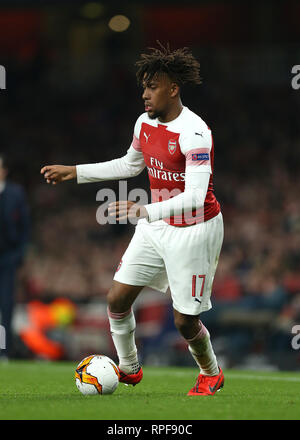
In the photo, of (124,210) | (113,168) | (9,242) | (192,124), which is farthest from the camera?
(9,242)

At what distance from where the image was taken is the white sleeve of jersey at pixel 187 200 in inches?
210

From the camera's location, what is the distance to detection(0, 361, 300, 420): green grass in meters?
4.70

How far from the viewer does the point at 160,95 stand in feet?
18.9

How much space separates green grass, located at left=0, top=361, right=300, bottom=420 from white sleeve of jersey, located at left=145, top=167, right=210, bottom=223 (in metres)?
1.17

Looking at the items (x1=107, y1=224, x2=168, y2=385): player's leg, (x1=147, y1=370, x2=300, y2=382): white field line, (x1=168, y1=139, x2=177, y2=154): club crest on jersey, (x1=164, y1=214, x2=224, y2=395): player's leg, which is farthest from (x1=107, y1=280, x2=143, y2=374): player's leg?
(x1=147, y1=370, x2=300, y2=382): white field line

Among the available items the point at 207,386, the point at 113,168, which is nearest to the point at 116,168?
the point at 113,168

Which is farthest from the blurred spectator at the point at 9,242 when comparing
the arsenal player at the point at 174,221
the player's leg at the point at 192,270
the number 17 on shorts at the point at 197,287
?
the number 17 on shorts at the point at 197,287

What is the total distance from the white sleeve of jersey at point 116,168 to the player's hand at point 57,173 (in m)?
0.12

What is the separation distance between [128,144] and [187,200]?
13.0m

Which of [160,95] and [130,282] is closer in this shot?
[160,95]

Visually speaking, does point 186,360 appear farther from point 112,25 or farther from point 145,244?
point 112,25

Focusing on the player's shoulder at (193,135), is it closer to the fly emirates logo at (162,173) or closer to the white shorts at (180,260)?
the fly emirates logo at (162,173)

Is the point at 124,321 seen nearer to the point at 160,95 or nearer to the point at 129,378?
the point at 129,378

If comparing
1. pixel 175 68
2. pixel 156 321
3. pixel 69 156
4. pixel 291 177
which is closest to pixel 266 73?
pixel 291 177
